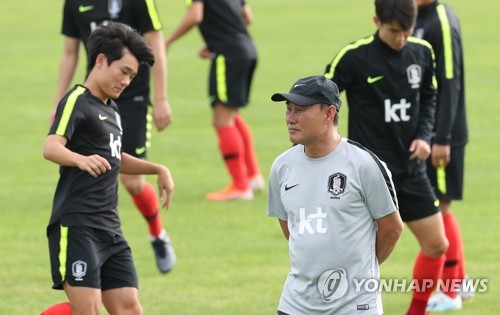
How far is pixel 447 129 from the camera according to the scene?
8781mm

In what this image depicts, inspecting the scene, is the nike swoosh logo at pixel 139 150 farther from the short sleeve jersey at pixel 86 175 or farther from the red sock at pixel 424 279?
the short sleeve jersey at pixel 86 175

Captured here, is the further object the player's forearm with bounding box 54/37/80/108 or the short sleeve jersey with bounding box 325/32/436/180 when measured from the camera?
the player's forearm with bounding box 54/37/80/108

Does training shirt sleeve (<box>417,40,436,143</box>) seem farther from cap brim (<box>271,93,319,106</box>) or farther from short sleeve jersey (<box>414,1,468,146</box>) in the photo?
cap brim (<box>271,93,319,106</box>)

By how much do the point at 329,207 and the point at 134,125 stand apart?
4085 millimetres

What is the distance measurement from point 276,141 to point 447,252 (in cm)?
704

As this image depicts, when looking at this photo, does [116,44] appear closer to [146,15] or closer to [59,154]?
[59,154]

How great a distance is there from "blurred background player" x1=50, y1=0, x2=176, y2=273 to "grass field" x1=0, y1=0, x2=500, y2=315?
782 millimetres

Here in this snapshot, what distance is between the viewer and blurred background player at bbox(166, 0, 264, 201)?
43.3 feet

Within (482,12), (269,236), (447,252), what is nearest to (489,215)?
(269,236)

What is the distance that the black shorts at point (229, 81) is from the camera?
524 inches

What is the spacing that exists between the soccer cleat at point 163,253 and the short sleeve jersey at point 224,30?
3.83 metres

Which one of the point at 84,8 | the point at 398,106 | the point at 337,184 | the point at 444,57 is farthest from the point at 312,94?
the point at 84,8

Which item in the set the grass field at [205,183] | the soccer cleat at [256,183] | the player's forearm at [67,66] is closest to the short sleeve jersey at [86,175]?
the grass field at [205,183]

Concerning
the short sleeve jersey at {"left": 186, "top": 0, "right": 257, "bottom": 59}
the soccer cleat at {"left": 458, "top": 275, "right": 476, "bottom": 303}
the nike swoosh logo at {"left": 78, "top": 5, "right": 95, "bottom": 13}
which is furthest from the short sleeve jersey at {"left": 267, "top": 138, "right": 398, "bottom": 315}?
the short sleeve jersey at {"left": 186, "top": 0, "right": 257, "bottom": 59}
